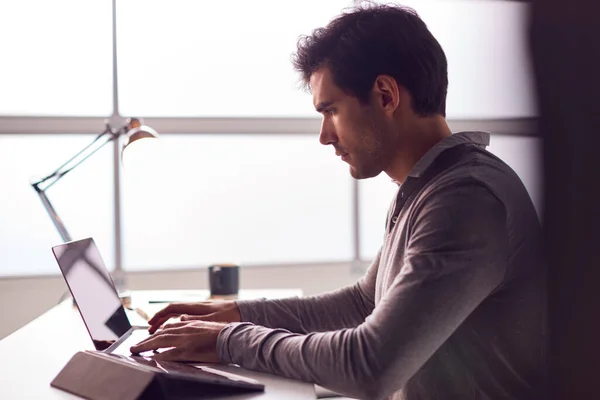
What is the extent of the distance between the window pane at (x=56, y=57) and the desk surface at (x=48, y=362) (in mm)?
1430

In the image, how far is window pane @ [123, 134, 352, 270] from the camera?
304 cm

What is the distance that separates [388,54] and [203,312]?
597mm

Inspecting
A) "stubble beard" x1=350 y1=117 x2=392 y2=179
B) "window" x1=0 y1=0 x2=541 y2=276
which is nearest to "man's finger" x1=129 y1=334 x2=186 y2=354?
"stubble beard" x1=350 y1=117 x2=392 y2=179

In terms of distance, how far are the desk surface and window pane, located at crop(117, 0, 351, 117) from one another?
56.9 inches

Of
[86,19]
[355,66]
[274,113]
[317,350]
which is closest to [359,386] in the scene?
[317,350]

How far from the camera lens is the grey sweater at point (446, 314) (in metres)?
0.89

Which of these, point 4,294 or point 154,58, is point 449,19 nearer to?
point 154,58

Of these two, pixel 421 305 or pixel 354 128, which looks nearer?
pixel 421 305

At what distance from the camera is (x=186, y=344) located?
3.46 ft

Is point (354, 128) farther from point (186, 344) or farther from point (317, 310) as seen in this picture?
point (186, 344)

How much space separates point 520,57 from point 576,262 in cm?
8

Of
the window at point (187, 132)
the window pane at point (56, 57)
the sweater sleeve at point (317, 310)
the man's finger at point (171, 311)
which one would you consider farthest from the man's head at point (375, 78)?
the window pane at point (56, 57)

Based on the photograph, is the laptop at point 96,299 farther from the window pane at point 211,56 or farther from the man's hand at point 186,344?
the window pane at point 211,56

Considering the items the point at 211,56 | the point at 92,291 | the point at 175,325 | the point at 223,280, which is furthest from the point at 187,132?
the point at 175,325
